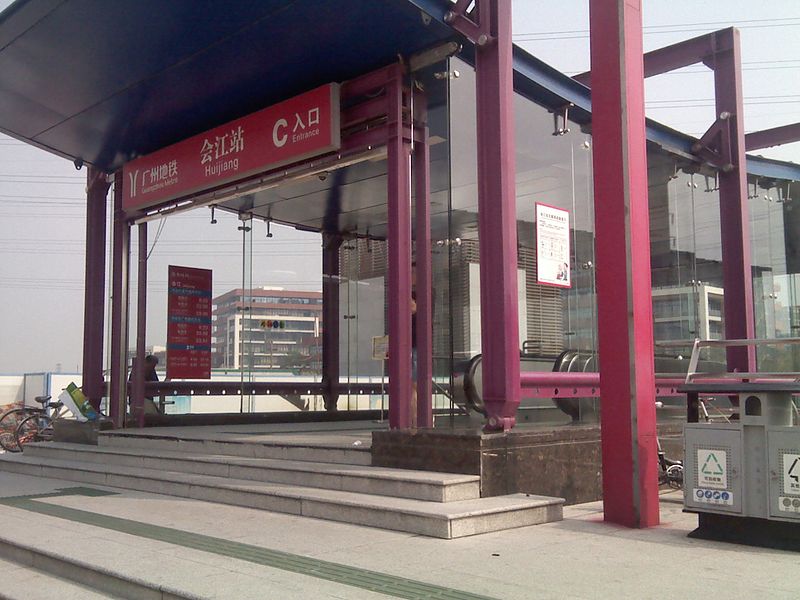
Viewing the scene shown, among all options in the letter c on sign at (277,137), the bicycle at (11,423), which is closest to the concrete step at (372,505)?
the letter c on sign at (277,137)

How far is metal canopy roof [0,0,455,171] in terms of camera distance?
7.37 m

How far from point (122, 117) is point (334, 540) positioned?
267 inches

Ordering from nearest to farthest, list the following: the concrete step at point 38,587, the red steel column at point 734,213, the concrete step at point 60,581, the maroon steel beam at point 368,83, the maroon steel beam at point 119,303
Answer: the concrete step at point 60,581
the concrete step at point 38,587
the maroon steel beam at point 368,83
the red steel column at point 734,213
the maroon steel beam at point 119,303

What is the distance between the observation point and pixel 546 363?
7.62m

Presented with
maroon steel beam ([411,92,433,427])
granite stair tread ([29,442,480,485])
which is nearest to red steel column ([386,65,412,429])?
maroon steel beam ([411,92,433,427])

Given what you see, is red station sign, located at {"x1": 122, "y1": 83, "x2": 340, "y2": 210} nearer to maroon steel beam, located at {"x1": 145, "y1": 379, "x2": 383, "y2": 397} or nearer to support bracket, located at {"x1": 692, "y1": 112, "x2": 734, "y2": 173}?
maroon steel beam, located at {"x1": 145, "y1": 379, "x2": 383, "y2": 397}

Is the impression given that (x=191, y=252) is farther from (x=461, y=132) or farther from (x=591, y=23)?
(x=591, y=23)

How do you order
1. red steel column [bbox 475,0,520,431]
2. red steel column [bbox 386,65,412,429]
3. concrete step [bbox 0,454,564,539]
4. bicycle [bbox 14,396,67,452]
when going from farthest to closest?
bicycle [bbox 14,396,67,452], red steel column [bbox 386,65,412,429], red steel column [bbox 475,0,520,431], concrete step [bbox 0,454,564,539]

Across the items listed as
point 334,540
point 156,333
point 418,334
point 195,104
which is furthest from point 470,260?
point 156,333

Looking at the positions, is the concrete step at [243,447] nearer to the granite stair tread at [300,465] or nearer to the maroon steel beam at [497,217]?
the granite stair tread at [300,465]

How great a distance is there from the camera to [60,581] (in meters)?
5.00

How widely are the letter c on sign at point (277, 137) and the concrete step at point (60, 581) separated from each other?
16.4ft

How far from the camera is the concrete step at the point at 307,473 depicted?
19.9 ft

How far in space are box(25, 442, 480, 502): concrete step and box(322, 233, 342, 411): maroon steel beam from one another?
4329 millimetres
